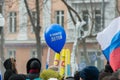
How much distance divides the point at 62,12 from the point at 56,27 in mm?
30809

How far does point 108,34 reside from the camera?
32.1 ft

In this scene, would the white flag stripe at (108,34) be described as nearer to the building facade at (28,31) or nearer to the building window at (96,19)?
the building window at (96,19)

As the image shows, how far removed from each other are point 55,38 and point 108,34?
11.5 feet

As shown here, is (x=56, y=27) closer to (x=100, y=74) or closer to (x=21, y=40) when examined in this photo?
(x=100, y=74)

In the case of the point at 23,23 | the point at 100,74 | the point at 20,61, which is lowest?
the point at 20,61

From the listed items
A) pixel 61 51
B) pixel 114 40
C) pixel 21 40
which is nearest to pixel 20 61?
pixel 21 40

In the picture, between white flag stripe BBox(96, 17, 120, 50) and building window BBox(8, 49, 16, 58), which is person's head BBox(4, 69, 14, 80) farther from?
building window BBox(8, 49, 16, 58)

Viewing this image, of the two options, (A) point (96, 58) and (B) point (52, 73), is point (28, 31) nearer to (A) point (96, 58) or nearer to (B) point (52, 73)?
(A) point (96, 58)

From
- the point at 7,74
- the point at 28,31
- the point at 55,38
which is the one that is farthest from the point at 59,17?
the point at 7,74

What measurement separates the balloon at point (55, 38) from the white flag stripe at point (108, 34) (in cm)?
325

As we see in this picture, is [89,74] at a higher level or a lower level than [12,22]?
higher

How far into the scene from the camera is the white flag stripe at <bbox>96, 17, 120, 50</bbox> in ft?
31.9

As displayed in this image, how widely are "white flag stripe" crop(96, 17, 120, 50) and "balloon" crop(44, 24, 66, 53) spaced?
325 centimetres

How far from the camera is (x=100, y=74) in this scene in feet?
28.9
